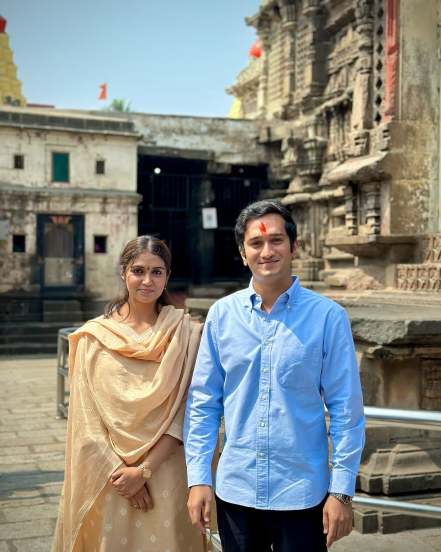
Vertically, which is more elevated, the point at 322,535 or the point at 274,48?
the point at 274,48

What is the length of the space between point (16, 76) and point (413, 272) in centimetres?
3145

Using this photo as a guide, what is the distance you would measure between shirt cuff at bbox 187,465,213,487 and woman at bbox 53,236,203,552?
38 cm

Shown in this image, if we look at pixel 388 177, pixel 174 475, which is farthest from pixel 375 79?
pixel 174 475


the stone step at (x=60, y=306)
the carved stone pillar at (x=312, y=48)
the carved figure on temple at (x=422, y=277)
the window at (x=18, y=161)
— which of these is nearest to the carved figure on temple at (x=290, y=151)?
the carved stone pillar at (x=312, y=48)

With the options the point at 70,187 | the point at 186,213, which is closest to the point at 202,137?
the point at 186,213

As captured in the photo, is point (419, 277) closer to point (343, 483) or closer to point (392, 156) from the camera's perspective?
point (392, 156)

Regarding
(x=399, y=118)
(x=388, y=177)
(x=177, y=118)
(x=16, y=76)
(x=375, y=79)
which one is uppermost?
(x=16, y=76)

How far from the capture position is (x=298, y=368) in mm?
2180

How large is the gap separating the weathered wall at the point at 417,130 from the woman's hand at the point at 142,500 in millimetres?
6378

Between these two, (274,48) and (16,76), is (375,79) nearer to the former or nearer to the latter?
(274,48)

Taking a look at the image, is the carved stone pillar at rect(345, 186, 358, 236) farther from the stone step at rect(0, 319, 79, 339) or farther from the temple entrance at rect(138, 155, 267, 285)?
the temple entrance at rect(138, 155, 267, 285)

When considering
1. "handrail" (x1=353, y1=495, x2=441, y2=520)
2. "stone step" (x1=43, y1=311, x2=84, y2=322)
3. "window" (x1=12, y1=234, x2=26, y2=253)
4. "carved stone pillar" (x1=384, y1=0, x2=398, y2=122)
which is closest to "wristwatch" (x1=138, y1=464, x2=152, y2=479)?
"handrail" (x1=353, y1=495, x2=441, y2=520)

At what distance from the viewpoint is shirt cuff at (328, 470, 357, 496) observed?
2.09m

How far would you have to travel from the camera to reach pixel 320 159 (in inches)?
623
